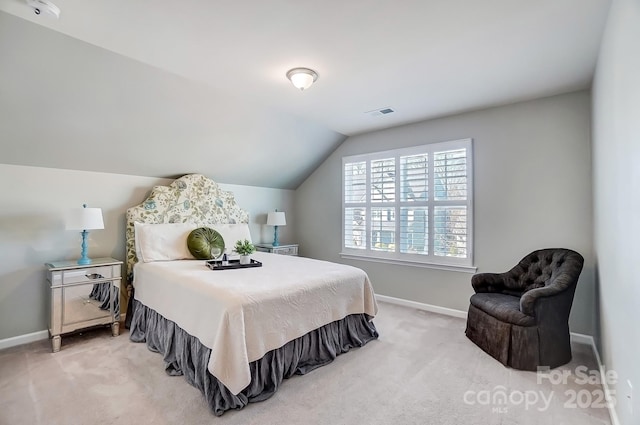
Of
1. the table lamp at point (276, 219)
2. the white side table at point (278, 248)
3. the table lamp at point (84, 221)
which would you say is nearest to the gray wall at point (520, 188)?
the white side table at point (278, 248)

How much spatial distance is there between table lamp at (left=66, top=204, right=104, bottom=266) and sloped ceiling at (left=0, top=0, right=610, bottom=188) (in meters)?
0.62

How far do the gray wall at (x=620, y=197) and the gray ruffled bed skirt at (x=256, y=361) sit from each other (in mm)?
1865

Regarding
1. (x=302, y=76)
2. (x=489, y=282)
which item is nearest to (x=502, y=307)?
(x=489, y=282)

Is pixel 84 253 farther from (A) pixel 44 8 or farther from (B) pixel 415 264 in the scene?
(B) pixel 415 264

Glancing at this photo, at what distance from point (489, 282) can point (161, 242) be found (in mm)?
3596

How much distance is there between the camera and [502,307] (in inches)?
108

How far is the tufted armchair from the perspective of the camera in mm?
2525

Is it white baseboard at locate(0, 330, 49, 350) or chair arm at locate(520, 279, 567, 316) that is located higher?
chair arm at locate(520, 279, 567, 316)

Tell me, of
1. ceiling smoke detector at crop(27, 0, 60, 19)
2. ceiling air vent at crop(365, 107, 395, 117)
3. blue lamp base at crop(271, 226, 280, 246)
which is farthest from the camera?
blue lamp base at crop(271, 226, 280, 246)

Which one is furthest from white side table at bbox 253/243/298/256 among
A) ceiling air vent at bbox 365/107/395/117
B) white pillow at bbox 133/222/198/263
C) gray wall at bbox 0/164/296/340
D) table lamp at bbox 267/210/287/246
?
ceiling air vent at bbox 365/107/395/117

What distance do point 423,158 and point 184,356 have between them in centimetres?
350

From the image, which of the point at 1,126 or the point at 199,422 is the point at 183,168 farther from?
the point at 199,422

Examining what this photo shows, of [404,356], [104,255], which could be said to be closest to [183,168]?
[104,255]

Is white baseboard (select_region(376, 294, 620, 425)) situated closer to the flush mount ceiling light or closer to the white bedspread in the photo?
the white bedspread
